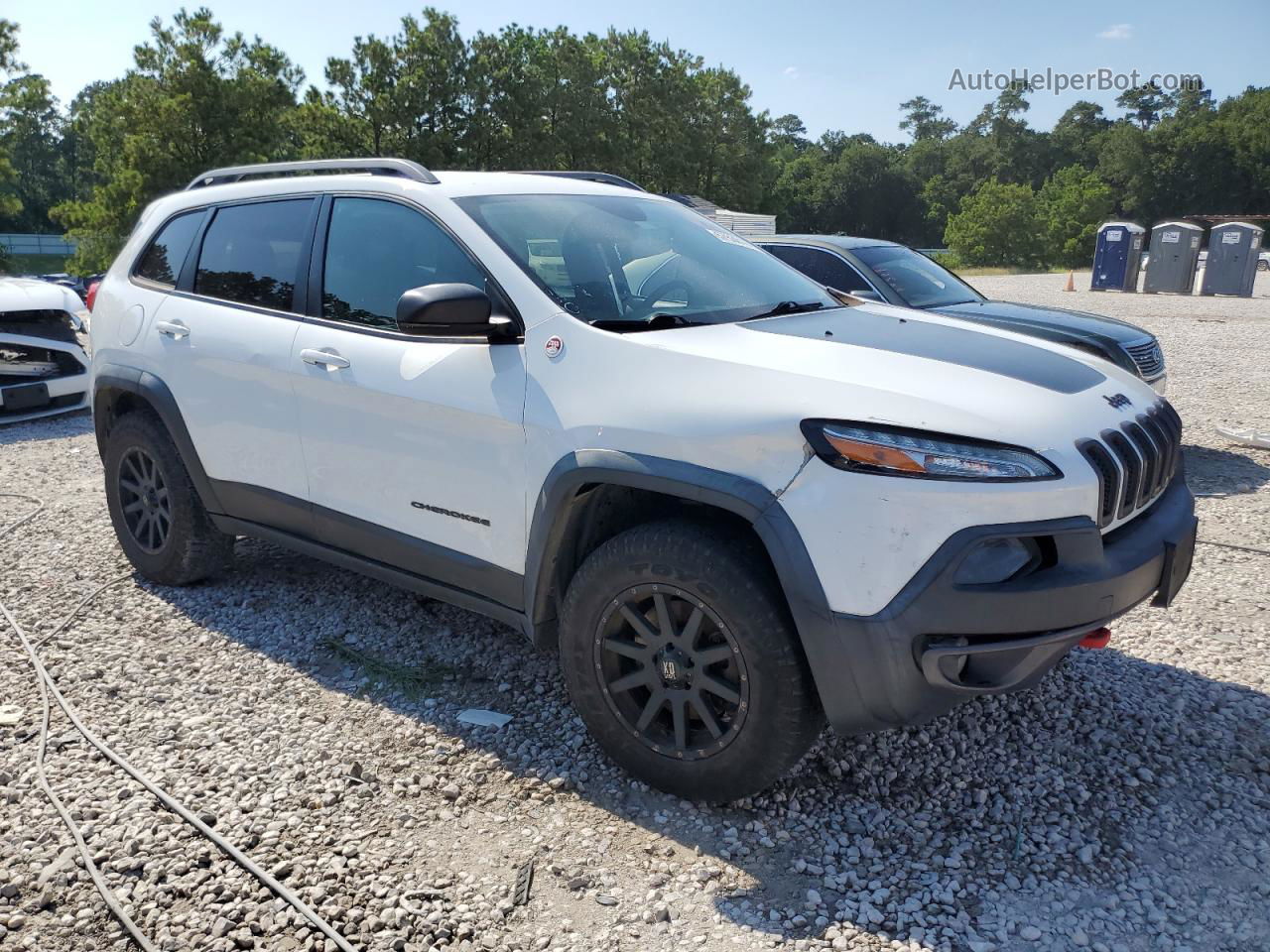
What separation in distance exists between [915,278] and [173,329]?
560 centimetres

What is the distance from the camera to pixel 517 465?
3092 millimetres

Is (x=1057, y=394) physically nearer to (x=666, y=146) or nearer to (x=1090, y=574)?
(x=1090, y=574)

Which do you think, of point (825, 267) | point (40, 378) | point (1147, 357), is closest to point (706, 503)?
point (825, 267)

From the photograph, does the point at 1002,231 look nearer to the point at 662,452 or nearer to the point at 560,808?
the point at 662,452

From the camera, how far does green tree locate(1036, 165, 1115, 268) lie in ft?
166

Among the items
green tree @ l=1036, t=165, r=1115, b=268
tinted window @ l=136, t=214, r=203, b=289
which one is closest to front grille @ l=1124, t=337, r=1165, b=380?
tinted window @ l=136, t=214, r=203, b=289

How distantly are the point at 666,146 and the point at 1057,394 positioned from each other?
175 feet

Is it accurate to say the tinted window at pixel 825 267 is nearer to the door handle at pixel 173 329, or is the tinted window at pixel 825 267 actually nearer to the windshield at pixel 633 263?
the windshield at pixel 633 263

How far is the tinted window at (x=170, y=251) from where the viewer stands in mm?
4531

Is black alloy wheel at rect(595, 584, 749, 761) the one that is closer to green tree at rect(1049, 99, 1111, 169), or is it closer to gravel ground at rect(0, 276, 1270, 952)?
gravel ground at rect(0, 276, 1270, 952)

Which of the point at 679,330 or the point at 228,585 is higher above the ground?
the point at 679,330

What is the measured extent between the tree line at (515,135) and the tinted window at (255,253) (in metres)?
32.5

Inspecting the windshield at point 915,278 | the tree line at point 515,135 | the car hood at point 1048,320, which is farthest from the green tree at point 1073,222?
the car hood at point 1048,320

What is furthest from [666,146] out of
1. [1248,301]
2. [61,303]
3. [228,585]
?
[228,585]
